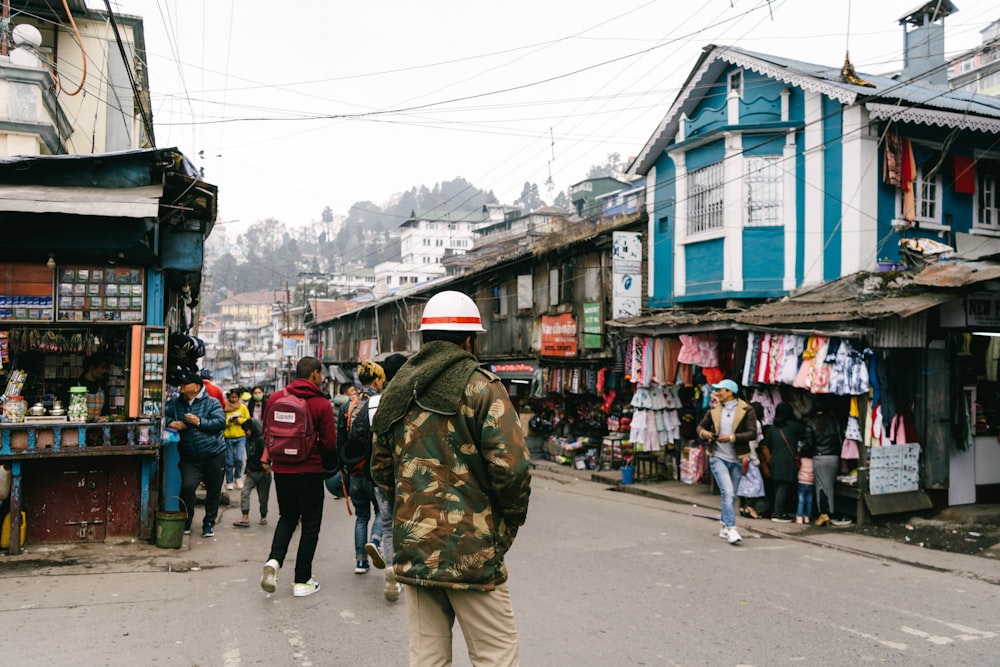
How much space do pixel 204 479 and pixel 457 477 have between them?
6966 millimetres

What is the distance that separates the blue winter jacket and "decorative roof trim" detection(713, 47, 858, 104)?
38.3 ft

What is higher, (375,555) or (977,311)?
(977,311)

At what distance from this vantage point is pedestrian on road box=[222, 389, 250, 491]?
488 inches

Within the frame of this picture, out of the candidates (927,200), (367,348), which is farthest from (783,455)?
(367,348)

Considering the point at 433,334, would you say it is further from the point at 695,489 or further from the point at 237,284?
the point at 237,284

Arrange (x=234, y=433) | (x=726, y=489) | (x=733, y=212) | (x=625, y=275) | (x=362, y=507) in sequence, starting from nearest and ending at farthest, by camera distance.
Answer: (x=362, y=507), (x=726, y=489), (x=234, y=433), (x=733, y=212), (x=625, y=275)

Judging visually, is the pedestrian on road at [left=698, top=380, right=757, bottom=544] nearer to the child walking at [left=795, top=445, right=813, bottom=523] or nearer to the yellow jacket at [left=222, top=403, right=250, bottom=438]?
the child walking at [left=795, top=445, right=813, bottom=523]

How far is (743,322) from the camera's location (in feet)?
39.6

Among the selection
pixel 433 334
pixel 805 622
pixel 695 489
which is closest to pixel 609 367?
pixel 695 489

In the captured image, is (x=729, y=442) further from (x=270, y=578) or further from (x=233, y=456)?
(x=233, y=456)

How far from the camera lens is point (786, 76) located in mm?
14391

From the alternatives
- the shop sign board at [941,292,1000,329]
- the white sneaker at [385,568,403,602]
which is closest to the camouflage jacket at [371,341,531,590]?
the white sneaker at [385,568,403,602]

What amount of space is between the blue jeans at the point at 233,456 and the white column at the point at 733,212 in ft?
Answer: 33.1

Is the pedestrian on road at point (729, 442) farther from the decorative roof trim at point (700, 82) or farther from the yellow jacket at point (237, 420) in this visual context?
the yellow jacket at point (237, 420)
